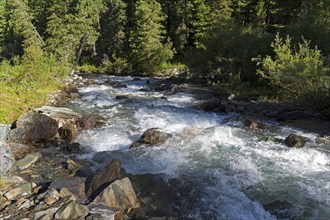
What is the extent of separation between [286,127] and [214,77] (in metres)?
11.2

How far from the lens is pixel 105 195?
8570 millimetres

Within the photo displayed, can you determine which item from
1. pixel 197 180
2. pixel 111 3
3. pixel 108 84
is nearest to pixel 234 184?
pixel 197 180

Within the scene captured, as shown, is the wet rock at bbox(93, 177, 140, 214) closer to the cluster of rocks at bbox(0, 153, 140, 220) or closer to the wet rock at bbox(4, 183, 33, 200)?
the cluster of rocks at bbox(0, 153, 140, 220)

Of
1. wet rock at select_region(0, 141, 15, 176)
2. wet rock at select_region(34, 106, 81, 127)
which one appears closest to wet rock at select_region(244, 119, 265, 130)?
wet rock at select_region(34, 106, 81, 127)

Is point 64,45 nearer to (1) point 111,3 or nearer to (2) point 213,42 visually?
(1) point 111,3

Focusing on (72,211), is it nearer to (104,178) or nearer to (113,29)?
(104,178)

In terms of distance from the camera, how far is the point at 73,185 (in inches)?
372

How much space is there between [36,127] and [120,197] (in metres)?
6.33

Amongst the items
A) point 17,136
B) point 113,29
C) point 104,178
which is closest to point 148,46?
point 113,29

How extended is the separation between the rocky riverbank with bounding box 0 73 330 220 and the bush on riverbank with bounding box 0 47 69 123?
1113mm

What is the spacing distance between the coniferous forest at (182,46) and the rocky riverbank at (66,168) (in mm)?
1509

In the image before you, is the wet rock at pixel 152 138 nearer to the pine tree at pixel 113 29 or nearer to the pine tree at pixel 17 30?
the pine tree at pixel 17 30

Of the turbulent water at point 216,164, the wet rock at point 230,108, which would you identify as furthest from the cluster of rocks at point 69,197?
the wet rock at point 230,108

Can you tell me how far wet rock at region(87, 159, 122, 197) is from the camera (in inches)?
356
